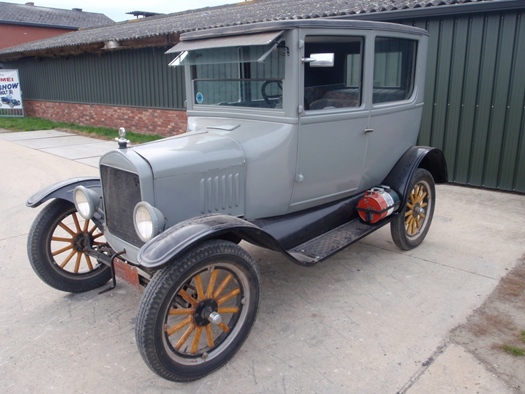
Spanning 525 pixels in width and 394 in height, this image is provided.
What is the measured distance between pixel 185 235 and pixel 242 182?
0.74 meters

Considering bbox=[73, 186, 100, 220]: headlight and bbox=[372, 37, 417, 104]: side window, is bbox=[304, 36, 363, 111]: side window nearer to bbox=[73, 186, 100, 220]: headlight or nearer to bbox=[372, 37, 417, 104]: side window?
bbox=[372, 37, 417, 104]: side window

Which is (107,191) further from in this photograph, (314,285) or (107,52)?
(107,52)

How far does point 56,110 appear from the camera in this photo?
49.0 ft

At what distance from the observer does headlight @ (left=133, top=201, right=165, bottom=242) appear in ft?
8.01

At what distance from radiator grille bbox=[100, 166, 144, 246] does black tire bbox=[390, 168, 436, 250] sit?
2.23 m

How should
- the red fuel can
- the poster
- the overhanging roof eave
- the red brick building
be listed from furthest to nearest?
the red brick building
the poster
the overhanging roof eave
the red fuel can

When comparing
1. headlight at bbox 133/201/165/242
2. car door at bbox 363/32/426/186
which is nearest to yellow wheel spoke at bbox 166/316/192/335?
headlight at bbox 133/201/165/242

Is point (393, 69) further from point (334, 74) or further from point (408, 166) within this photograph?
point (408, 166)

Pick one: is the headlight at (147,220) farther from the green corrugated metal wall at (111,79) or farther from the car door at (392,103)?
the green corrugated metal wall at (111,79)

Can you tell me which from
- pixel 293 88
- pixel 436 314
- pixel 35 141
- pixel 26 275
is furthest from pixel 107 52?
pixel 436 314

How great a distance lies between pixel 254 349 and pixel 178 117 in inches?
333

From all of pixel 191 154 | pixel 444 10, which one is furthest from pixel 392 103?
pixel 444 10

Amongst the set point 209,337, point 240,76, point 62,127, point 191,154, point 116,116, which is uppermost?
point 240,76

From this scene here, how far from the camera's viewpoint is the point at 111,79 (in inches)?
485
